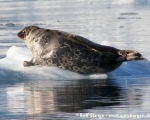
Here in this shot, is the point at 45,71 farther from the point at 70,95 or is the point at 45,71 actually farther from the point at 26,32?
the point at 70,95

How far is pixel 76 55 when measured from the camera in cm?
1605

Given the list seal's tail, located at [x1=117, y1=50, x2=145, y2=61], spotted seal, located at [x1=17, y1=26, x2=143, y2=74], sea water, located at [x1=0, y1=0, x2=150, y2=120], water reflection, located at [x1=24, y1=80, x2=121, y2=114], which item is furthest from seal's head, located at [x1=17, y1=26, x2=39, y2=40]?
water reflection, located at [x1=24, y1=80, x2=121, y2=114]

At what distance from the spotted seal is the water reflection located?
726 millimetres

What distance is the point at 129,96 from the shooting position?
13188mm

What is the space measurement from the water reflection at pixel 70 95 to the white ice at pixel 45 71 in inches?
19.2

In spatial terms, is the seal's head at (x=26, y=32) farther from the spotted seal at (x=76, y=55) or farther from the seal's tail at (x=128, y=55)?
the seal's tail at (x=128, y=55)

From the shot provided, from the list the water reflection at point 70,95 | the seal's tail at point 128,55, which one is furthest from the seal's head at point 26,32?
the water reflection at point 70,95

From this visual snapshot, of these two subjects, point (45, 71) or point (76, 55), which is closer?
point (45, 71)

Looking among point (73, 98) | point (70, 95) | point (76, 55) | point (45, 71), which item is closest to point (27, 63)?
point (45, 71)

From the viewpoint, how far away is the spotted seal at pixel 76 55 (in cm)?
1588

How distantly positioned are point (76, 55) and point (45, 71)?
0.75 m

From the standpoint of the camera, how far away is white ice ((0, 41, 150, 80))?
15336mm

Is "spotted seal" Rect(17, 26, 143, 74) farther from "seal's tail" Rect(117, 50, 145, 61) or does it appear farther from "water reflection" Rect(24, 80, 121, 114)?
"water reflection" Rect(24, 80, 121, 114)

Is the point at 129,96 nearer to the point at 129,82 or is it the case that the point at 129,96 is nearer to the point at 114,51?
the point at 129,82
